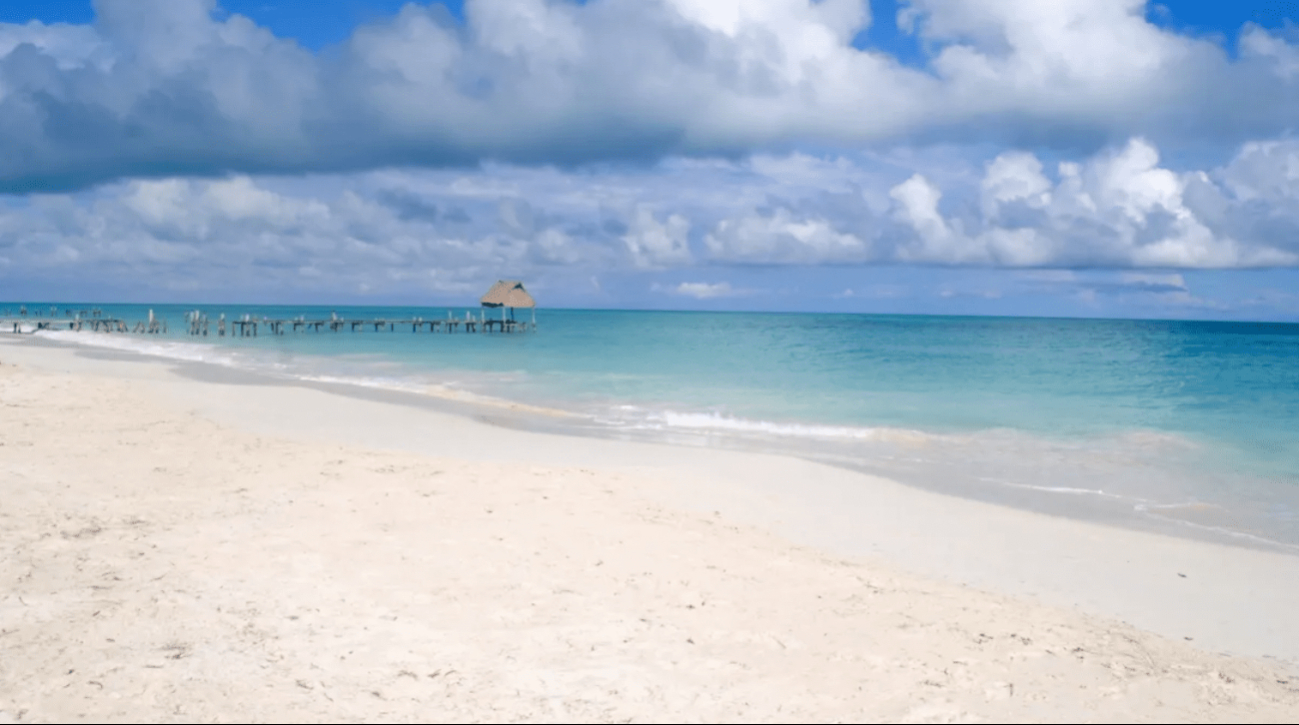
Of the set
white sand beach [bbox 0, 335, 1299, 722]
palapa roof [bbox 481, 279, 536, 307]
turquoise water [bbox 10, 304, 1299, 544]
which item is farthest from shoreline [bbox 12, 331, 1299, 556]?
palapa roof [bbox 481, 279, 536, 307]

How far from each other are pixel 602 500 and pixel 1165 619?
503 centimetres

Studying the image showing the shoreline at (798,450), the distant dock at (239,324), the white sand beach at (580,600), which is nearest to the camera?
the white sand beach at (580,600)

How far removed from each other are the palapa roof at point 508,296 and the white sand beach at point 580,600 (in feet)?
176

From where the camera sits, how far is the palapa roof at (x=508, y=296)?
210ft

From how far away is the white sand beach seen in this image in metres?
4.27

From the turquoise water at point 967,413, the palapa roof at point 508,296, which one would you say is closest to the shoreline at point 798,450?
the turquoise water at point 967,413

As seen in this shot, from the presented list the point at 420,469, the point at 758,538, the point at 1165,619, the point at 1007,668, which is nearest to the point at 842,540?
the point at 758,538

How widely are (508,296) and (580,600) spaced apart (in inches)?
2358

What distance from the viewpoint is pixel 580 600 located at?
Answer: 5.65 metres

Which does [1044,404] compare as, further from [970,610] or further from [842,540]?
[970,610]

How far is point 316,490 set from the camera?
8.71 metres

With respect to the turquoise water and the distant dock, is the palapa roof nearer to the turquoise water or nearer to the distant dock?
the distant dock

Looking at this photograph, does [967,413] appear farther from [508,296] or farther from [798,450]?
[508,296]

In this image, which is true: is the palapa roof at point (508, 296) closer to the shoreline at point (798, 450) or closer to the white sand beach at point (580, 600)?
the shoreline at point (798, 450)
